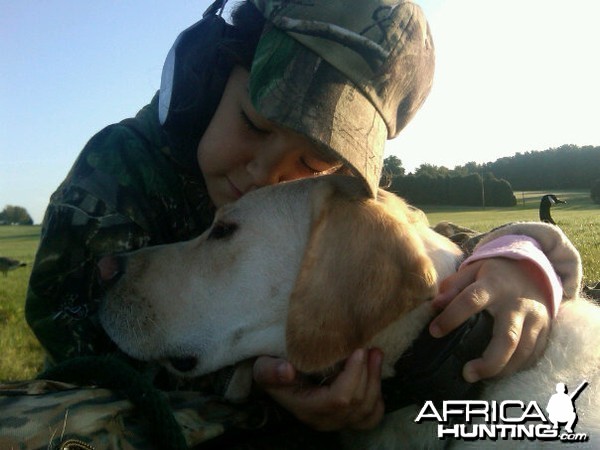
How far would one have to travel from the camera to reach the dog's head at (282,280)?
6.64 ft

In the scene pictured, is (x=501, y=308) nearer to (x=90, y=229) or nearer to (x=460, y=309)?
(x=460, y=309)

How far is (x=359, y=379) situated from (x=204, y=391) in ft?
2.54

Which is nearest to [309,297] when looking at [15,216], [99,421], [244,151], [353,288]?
[353,288]

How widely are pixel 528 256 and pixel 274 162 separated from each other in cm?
130

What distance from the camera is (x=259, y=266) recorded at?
240 centimetres

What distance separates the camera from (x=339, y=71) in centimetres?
230

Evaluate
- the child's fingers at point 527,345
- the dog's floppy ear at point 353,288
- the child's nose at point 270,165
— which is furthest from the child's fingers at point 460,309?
the child's nose at point 270,165

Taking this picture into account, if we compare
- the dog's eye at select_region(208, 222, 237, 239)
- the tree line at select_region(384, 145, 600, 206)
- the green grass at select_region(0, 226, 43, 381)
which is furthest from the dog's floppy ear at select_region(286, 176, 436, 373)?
the tree line at select_region(384, 145, 600, 206)

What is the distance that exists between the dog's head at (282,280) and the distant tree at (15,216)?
6186cm

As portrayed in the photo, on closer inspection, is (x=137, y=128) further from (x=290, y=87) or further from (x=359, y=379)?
(x=359, y=379)

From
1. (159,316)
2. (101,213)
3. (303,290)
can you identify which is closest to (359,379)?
(303,290)

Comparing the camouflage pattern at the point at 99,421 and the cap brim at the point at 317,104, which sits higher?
the cap brim at the point at 317,104

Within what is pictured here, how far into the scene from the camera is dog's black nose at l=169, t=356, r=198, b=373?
2.40 meters

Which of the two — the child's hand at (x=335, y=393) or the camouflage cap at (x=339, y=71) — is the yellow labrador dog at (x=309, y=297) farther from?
the camouflage cap at (x=339, y=71)
